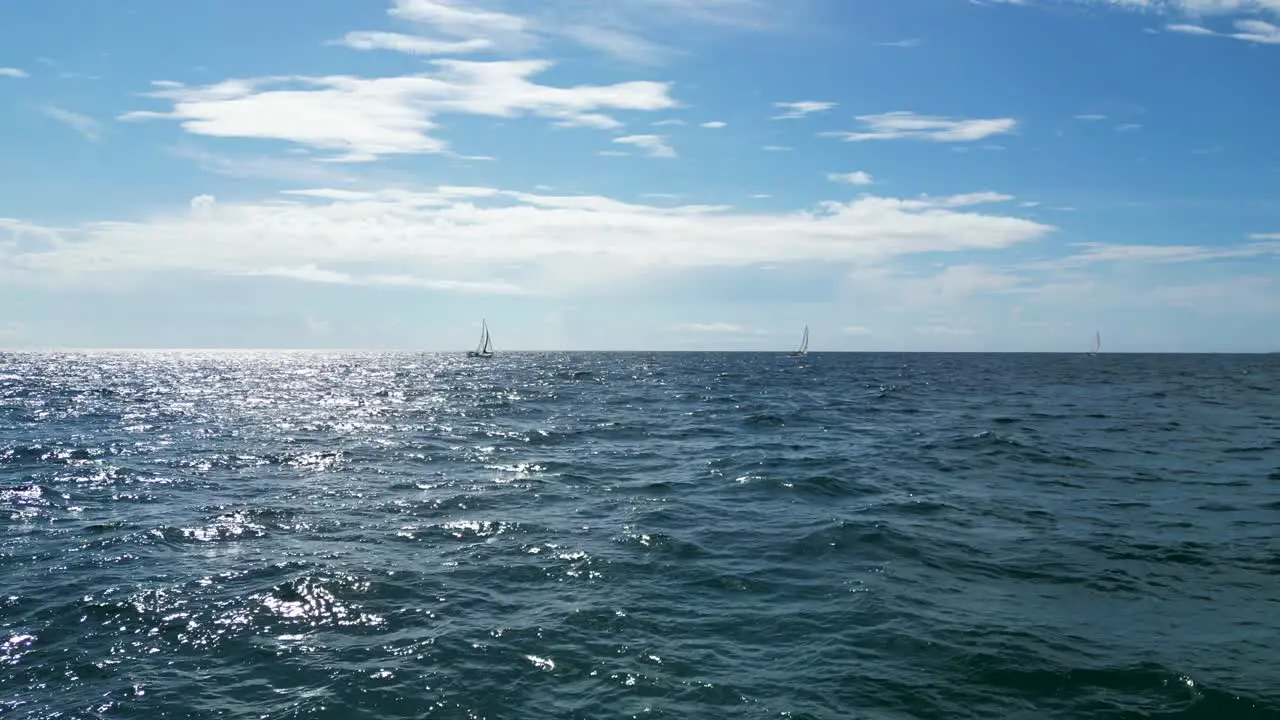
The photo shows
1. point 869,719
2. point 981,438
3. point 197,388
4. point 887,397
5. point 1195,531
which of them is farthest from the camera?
point 197,388

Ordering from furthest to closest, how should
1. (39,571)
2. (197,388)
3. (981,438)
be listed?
(197,388) < (981,438) < (39,571)

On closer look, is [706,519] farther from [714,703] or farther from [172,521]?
[172,521]

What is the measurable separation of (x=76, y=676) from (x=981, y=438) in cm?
3484

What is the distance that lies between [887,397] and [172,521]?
53476mm

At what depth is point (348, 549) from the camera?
57.5 ft

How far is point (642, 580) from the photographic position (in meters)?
15.4

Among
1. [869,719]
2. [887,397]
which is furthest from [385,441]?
[887,397]

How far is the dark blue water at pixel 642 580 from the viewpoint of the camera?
34.9 feet

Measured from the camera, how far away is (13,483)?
25.0m

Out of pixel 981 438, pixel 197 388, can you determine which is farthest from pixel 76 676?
pixel 197 388

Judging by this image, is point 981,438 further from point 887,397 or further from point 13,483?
point 13,483

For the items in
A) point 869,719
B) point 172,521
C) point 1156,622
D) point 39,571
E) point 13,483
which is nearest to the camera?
point 869,719

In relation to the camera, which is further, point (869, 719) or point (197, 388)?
point (197, 388)

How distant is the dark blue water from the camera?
34.9 feet
